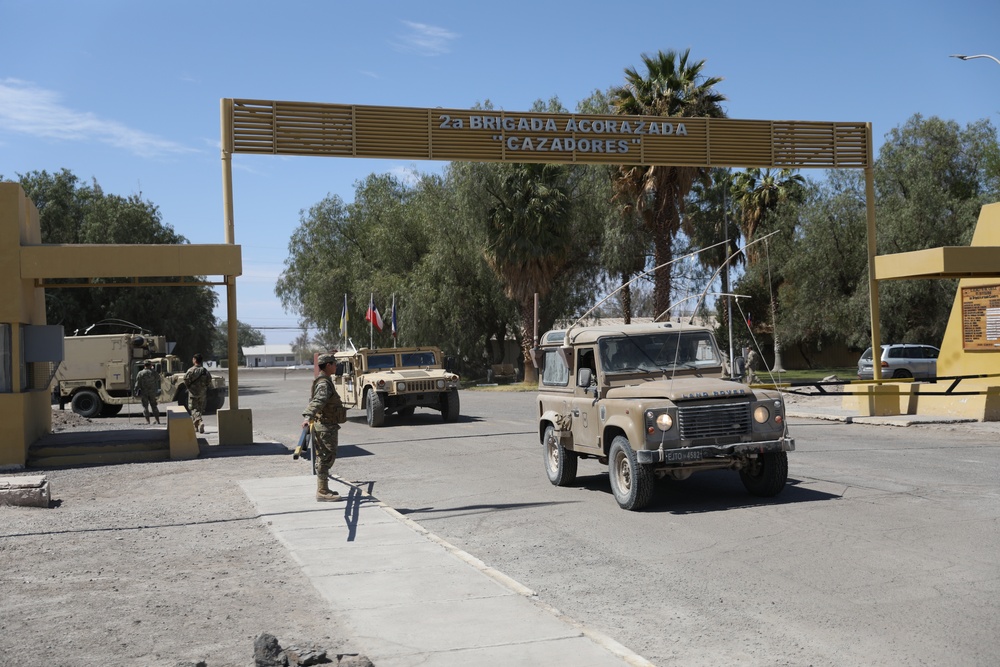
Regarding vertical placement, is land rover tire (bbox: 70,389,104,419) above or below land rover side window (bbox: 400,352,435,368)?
below

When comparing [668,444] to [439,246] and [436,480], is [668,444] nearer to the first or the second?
[436,480]

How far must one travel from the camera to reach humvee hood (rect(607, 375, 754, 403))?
966cm

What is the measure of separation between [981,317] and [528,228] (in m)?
22.9

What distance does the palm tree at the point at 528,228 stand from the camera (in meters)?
41.3

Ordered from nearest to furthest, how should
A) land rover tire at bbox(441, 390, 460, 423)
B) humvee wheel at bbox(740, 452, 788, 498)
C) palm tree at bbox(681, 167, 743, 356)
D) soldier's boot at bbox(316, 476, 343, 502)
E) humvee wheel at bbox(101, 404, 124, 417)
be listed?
humvee wheel at bbox(740, 452, 788, 498), soldier's boot at bbox(316, 476, 343, 502), land rover tire at bbox(441, 390, 460, 423), humvee wheel at bbox(101, 404, 124, 417), palm tree at bbox(681, 167, 743, 356)

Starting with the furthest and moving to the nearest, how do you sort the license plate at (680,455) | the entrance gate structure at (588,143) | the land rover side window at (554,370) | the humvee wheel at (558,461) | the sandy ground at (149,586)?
the entrance gate structure at (588,143)
the land rover side window at (554,370)
the humvee wheel at (558,461)
the license plate at (680,455)
the sandy ground at (149,586)

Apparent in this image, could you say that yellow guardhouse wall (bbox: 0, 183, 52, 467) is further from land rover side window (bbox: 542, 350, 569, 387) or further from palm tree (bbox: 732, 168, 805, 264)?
palm tree (bbox: 732, 168, 805, 264)

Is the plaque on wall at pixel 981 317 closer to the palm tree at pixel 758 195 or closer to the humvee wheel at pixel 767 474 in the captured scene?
the humvee wheel at pixel 767 474

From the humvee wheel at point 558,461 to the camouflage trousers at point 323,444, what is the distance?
2.80m

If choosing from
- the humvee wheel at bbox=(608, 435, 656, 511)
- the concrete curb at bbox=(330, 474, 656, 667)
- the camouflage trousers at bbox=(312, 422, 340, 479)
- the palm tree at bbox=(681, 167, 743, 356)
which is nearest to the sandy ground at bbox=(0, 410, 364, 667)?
the camouflage trousers at bbox=(312, 422, 340, 479)

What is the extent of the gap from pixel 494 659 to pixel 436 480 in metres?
8.11

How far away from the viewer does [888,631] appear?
5527mm

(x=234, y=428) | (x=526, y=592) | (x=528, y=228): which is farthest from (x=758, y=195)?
(x=526, y=592)

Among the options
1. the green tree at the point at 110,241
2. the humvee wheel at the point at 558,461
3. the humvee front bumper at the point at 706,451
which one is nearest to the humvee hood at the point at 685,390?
the humvee front bumper at the point at 706,451
